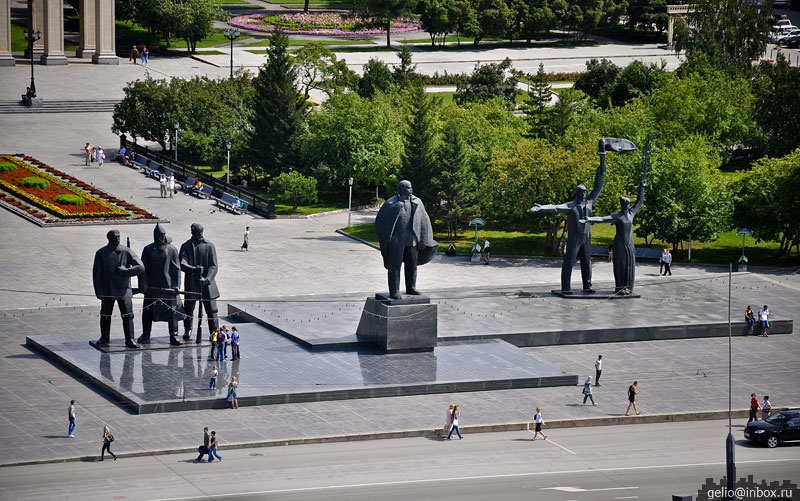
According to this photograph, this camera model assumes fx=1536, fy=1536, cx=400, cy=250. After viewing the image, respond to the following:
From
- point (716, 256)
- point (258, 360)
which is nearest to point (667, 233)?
point (716, 256)

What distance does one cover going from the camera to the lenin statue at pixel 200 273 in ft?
156

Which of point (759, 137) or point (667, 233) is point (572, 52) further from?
point (667, 233)

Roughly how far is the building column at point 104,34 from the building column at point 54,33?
7.26ft

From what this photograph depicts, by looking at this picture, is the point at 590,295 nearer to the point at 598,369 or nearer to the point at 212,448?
the point at 598,369

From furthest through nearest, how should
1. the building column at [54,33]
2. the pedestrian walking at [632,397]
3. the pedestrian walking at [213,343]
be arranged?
the building column at [54,33], the pedestrian walking at [213,343], the pedestrian walking at [632,397]

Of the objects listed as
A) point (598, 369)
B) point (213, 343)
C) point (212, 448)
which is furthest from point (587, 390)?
point (212, 448)

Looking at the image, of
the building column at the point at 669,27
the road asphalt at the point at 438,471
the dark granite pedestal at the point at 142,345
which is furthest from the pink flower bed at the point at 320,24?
the road asphalt at the point at 438,471

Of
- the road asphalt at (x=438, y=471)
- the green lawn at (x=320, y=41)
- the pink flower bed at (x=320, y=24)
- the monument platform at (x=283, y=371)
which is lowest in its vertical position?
the road asphalt at (x=438, y=471)

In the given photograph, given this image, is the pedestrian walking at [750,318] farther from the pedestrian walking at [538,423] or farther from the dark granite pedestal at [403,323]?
the pedestrian walking at [538,423]

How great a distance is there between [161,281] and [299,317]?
20.1 feet

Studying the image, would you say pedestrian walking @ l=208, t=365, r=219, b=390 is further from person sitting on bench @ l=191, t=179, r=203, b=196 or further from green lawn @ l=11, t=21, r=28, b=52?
green lawn @ l=11, t=21, r=28, b=52

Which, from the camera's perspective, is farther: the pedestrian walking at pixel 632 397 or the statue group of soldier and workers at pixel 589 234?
the statue group of soldier and workers at pixel 589 234

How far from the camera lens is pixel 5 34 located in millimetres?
94875

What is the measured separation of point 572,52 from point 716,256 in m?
47.8
